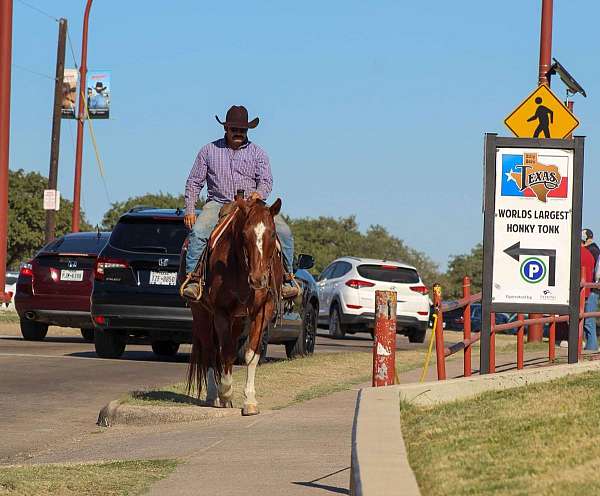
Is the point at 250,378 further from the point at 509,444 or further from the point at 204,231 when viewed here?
the point at 509,444

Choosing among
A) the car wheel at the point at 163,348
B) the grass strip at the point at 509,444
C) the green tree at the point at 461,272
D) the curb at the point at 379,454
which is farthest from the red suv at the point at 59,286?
the green tree at the point at 461,272

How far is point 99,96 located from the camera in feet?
172

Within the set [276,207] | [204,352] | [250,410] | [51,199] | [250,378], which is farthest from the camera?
[51,199]

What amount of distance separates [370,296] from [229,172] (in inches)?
737

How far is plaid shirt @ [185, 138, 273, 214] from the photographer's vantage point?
13016 mm

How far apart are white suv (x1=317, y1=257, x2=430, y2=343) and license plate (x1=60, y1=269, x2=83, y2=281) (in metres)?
9.52

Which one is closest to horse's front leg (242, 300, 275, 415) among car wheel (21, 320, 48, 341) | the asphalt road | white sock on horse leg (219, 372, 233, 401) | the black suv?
white sock on horse leg (219, 372, 233, 401)

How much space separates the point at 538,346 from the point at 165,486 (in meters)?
17.5

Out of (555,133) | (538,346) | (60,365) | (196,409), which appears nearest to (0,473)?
(196,409)

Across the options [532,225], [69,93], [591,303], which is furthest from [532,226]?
[69,93]

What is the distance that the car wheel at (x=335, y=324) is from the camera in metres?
32.3

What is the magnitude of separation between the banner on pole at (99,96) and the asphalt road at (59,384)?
92.4 ft

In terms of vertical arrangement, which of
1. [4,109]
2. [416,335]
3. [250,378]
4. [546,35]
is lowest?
[416,335]

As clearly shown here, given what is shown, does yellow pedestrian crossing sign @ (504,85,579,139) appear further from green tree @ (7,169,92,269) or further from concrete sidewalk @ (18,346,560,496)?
green tree @ (7,169,92,269)
